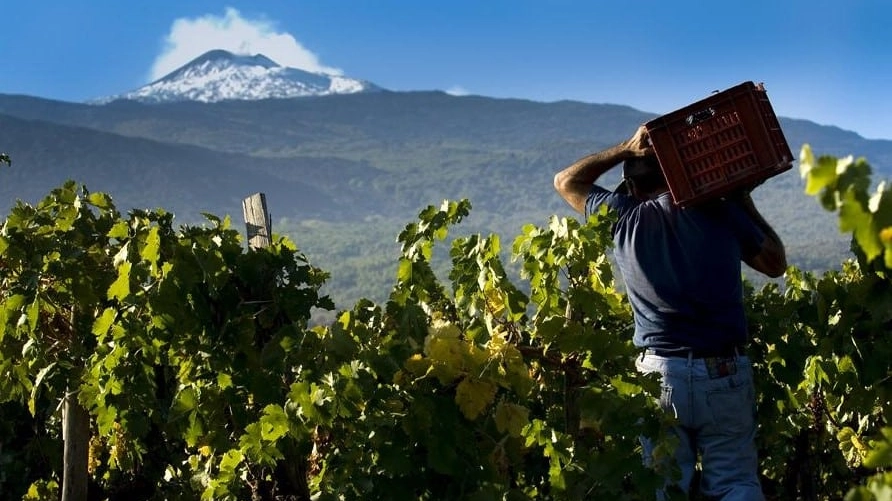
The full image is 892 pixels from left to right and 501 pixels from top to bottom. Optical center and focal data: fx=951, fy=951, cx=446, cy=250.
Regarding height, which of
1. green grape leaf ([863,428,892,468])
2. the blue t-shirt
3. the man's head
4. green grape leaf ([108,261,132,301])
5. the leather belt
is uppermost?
the man's head

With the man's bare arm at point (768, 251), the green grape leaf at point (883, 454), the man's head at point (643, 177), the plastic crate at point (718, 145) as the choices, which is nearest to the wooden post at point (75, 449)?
the man's head at point (643, 177)

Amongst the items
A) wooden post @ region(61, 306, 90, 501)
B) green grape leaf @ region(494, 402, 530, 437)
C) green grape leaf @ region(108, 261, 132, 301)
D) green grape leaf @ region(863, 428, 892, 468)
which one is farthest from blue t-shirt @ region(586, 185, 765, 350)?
wooden post @ region(61, 306, 90, 501)

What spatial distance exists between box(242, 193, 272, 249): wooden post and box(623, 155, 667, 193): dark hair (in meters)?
1.44

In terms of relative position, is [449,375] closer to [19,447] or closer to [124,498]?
[124,498]

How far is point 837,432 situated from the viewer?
504 cm

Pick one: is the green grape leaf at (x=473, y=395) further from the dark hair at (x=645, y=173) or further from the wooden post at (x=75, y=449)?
the wooden post at (x=75, y=449)

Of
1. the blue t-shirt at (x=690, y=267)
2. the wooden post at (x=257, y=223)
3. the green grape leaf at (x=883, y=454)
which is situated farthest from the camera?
the wooden post at (x=257, y=223)

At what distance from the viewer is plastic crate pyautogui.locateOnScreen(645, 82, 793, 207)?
3.21 metres

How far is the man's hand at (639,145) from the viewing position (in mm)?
3373

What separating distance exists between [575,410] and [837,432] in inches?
86.6

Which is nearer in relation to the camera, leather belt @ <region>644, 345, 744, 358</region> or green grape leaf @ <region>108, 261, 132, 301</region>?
leather belt @ <region>644, 345, 744, 358</region>

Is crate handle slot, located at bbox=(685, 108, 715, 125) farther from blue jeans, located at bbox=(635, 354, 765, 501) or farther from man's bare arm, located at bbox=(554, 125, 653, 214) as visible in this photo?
blue jeans, located at bbox=(635, 354, 765, 501)

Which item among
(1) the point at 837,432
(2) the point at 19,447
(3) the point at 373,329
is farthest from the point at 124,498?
(1) the point at 837,432

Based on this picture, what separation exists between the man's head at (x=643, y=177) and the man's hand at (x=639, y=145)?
0.05 meters
